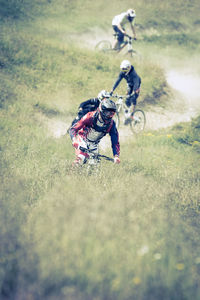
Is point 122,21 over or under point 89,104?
over

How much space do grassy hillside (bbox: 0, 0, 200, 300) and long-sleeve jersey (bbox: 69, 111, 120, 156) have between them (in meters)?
0.76

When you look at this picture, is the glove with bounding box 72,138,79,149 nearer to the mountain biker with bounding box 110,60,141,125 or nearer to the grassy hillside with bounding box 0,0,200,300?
the grassy hillside with bounding box 0,0,200,300

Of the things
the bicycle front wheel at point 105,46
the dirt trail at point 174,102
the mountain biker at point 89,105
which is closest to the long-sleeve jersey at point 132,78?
the dirt trail at point 174,102

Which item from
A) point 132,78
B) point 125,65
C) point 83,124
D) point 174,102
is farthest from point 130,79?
Answer: point 174,102

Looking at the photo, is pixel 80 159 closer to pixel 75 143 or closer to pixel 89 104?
pixel 75 143

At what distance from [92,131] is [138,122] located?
15.6ft

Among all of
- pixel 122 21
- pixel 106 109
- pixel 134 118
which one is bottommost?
pixel 106 109

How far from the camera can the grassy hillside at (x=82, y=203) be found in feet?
11.4

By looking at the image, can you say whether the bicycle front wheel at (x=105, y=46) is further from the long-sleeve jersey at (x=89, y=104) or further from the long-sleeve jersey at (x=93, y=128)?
the long-sleeve jersey at (x=93, y=128)

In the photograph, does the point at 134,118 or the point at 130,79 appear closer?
the point at 130,79

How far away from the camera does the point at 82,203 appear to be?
441 cm

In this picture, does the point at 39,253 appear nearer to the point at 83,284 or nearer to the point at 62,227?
the point at 62,227

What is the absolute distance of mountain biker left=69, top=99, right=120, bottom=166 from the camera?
5582 millimetres

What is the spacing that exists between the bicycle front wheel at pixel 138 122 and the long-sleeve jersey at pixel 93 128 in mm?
4432
